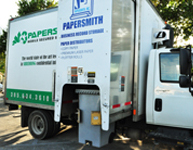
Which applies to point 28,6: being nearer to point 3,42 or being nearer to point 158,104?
point 3,42

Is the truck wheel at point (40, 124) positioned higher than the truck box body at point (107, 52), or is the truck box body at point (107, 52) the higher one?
the truck box body at point (107, 52)

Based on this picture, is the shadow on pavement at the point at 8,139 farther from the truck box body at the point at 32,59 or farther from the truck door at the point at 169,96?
the truck door at the point at 169,96

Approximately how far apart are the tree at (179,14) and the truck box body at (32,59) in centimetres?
952

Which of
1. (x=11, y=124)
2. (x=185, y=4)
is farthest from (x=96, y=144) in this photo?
(x=185, y=4)

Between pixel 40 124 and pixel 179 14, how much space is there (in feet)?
36.6

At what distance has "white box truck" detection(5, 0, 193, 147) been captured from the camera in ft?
9.99

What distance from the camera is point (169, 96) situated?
3506mm

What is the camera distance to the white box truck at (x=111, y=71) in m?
3.04

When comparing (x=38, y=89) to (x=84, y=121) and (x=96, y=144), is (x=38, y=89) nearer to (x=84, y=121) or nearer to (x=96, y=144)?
(x=84, y=121)

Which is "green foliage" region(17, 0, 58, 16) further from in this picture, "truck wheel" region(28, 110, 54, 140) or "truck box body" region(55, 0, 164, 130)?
"truck box body" region(55, 0, 164, 130)

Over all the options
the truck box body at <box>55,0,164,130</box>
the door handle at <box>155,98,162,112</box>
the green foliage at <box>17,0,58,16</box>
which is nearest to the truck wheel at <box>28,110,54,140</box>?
the truck box body at <box>55,0,164,130</box>

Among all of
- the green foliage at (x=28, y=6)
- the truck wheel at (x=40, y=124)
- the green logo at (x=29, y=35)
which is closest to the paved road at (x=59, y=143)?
the truck wheel at (x=40, y=124)

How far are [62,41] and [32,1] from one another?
10.5m

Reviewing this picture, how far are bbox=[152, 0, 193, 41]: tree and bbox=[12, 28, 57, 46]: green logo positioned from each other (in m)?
9.57
